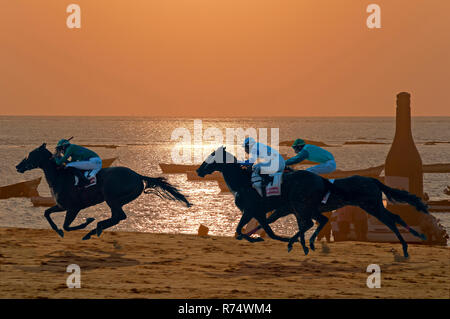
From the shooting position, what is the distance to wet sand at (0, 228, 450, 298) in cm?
1011

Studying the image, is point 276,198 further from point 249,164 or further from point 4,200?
point 4,200

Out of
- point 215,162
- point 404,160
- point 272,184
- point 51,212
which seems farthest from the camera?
point 404,160

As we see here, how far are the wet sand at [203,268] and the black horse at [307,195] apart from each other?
717 millimetres

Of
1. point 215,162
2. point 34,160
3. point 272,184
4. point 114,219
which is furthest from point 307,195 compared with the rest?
point 34,160

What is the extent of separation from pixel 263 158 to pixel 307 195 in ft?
3.64

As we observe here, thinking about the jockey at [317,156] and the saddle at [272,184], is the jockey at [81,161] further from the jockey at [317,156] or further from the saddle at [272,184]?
the jockey at [317,156]

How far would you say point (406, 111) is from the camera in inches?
840

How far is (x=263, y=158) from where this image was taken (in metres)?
11.9

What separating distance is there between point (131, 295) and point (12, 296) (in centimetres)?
→ 188

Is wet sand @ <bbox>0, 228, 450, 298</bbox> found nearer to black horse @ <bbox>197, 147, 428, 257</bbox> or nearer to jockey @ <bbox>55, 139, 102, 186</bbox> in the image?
black horse @ <bbox>197, 147, 428, 257</bbox>

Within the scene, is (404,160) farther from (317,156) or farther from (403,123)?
(317,156)

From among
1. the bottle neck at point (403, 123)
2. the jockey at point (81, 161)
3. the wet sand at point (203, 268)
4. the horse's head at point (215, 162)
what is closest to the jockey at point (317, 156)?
the horse's head at point (215, 162)

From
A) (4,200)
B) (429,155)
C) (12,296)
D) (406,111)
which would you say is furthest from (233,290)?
(429,155)

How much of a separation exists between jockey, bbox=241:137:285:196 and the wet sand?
1.72 metres
